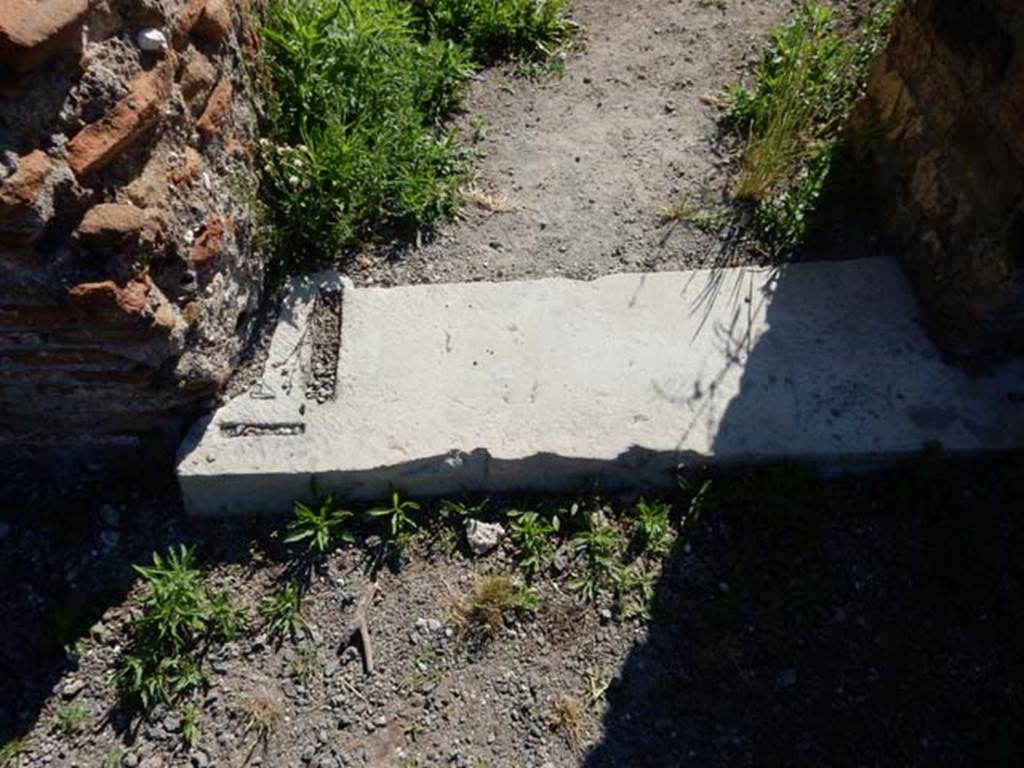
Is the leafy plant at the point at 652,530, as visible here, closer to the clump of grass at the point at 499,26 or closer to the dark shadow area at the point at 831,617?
the dark shadow area at the point at 831,617

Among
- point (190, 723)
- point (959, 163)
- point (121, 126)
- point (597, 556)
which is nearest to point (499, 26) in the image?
point (959, 163)

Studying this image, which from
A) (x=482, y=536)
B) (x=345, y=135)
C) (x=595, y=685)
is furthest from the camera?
(x=345, y=135)

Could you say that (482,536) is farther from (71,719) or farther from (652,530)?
(71,719)

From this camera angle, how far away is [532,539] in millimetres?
2826

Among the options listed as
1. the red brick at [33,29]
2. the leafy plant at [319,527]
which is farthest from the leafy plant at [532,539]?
the red brick at [33,29]

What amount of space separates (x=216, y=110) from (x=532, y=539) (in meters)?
1.60

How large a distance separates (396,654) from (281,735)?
14.9 inches

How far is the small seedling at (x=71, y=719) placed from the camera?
2574 millimetres

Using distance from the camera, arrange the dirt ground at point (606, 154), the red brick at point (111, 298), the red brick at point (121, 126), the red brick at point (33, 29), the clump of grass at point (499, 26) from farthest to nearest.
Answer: the clump of grass at point (499, 26), the dirt ground at point (606, 154), the red brick at point (111, 298), the red brick at point (121, 126), the red brick at point (33, 29)

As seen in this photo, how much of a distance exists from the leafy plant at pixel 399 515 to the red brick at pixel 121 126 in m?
1.26

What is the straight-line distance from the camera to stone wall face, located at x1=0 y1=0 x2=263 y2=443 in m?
2.03

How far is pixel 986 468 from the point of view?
9.45 feet

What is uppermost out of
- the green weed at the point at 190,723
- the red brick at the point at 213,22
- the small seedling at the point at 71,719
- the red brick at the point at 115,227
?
the red brick at the point at 213,22

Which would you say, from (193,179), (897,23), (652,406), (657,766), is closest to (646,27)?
(897,23)
